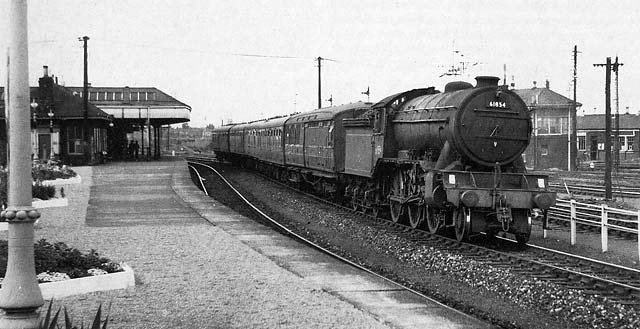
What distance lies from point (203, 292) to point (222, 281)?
796 millimetres

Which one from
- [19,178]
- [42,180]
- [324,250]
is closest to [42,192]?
[42,180]

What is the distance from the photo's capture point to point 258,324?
25.9 ft

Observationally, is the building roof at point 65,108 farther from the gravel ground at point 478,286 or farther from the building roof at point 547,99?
the building roof at point 547,99

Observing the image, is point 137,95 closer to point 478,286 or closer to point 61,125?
point 61,125

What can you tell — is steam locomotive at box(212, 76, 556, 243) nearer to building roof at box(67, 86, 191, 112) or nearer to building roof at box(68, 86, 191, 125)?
building roof at box(68, 86, 191, 125)

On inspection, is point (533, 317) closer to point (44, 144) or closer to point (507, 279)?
point (507, 279)

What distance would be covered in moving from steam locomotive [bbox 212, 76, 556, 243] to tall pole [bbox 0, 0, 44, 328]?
9.25 metres

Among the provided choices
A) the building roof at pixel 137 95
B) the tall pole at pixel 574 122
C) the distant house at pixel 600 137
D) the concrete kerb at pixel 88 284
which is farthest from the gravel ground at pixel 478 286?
Answer: the distant house at pixel 600 137

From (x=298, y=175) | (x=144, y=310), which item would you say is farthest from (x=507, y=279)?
(x=298, y=175)

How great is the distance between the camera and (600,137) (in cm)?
7431

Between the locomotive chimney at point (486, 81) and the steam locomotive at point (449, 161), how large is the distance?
21mm

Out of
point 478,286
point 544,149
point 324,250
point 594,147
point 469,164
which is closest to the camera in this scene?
→ point 478,286

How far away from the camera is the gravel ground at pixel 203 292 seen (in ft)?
26.5

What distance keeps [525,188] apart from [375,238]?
3430 mm
